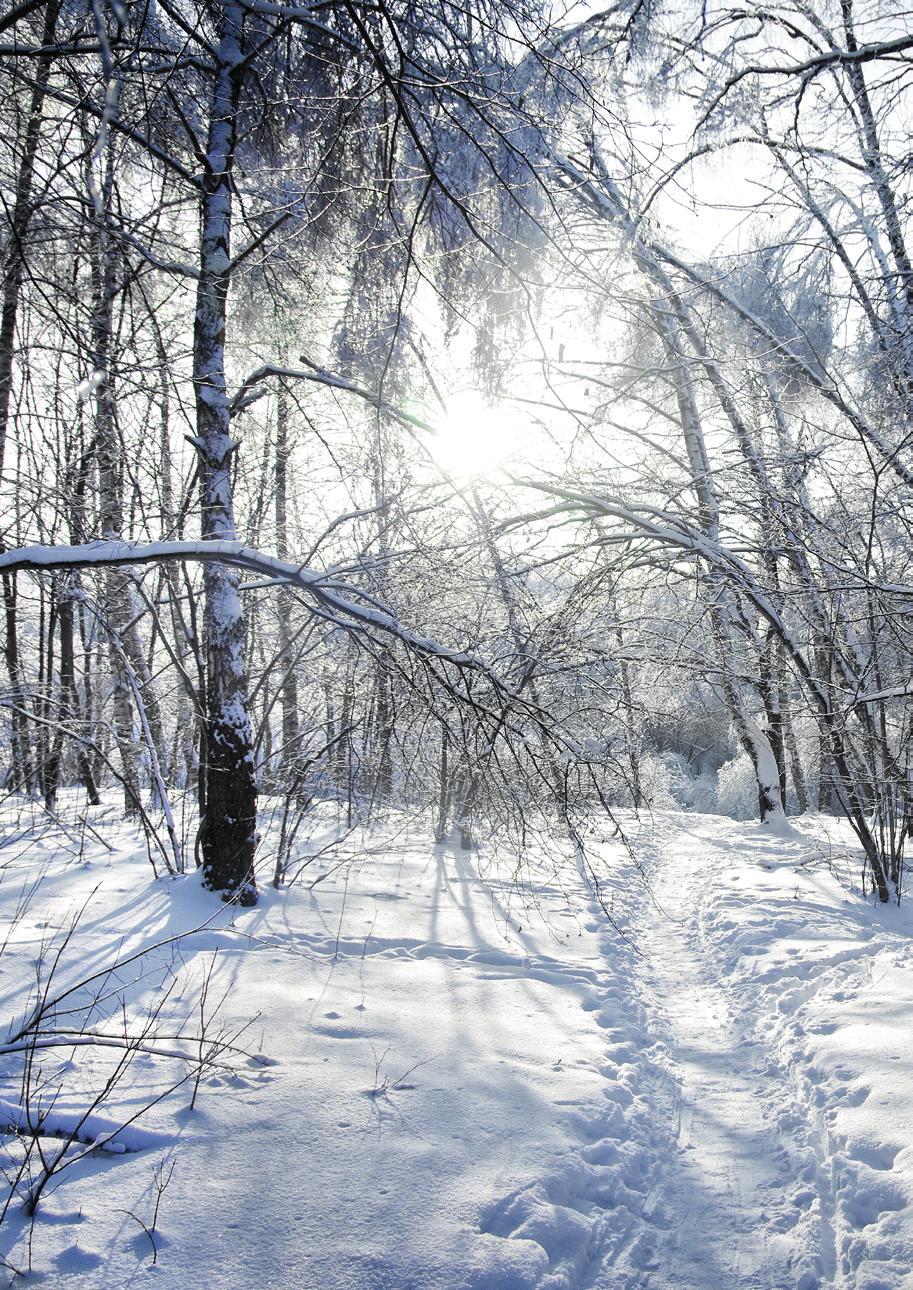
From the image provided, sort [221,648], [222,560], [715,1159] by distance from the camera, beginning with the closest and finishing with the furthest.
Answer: [222,560] → [715,1159] → [221,648]

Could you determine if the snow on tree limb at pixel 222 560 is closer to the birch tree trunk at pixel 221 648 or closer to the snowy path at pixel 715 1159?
the snowy path at pixel 715 1159

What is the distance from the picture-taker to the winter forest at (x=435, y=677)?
2.36 metres

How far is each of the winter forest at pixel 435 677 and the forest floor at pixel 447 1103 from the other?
2cm

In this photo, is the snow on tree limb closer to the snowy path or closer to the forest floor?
the forest floor

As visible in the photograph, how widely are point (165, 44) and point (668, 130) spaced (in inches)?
116

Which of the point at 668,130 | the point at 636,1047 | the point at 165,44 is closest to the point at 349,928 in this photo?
the point at 636,1047

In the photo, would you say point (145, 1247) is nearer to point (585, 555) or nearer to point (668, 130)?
point (668, 130)

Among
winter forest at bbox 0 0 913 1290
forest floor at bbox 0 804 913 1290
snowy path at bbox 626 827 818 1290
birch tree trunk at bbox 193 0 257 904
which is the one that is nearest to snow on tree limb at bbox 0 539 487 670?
winter forest at bbox 0 0 913 1290

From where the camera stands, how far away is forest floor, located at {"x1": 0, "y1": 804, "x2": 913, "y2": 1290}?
2.22m

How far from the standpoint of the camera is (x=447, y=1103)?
3031 millimetres

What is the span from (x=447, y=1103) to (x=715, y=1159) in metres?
1.15

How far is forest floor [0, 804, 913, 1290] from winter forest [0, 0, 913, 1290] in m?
0.02

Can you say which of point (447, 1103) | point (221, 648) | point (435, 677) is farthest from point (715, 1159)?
point (221, 648)

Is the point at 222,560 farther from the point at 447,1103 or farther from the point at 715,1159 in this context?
the point at 715,1159
